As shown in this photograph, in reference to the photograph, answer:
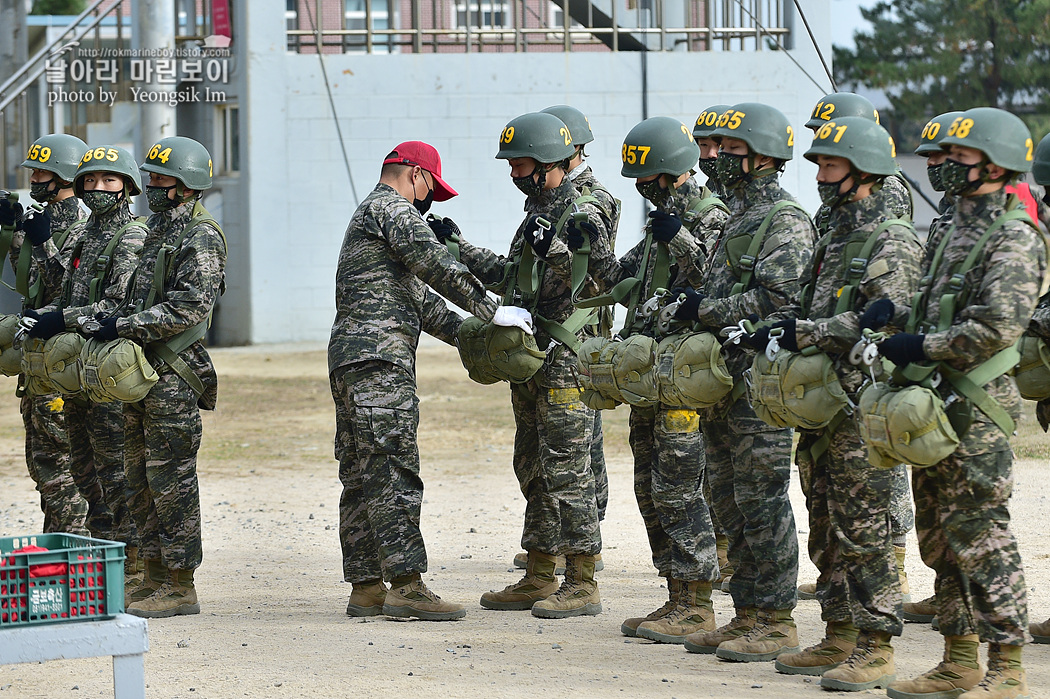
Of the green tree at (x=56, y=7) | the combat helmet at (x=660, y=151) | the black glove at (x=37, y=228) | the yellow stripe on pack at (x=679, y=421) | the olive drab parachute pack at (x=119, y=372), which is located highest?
the green tree at (x=56, y=7)

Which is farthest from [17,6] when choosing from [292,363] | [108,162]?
[108,162]

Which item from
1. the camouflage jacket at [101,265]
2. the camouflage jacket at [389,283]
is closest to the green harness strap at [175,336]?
the camouflage jacket at [101,265]

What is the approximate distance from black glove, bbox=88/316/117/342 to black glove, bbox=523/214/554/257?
2.24 metres

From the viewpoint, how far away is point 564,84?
2267 centimetres

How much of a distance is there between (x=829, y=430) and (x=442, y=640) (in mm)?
2242

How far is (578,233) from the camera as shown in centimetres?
693

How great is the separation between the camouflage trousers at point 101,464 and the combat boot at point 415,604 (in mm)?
1635

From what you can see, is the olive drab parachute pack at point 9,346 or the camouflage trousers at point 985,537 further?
the olive drab parachute pack at point 9,346

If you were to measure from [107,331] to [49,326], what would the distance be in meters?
0.57

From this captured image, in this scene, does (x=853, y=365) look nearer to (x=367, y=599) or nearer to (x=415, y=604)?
(x=415, y=604)

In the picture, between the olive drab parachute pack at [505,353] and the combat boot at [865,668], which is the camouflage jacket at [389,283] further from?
the combat boot at [865,668]

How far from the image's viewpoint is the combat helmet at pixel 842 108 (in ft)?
25.9

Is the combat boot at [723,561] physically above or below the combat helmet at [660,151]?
below

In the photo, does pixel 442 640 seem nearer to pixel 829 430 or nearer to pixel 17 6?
pixel 829 430
